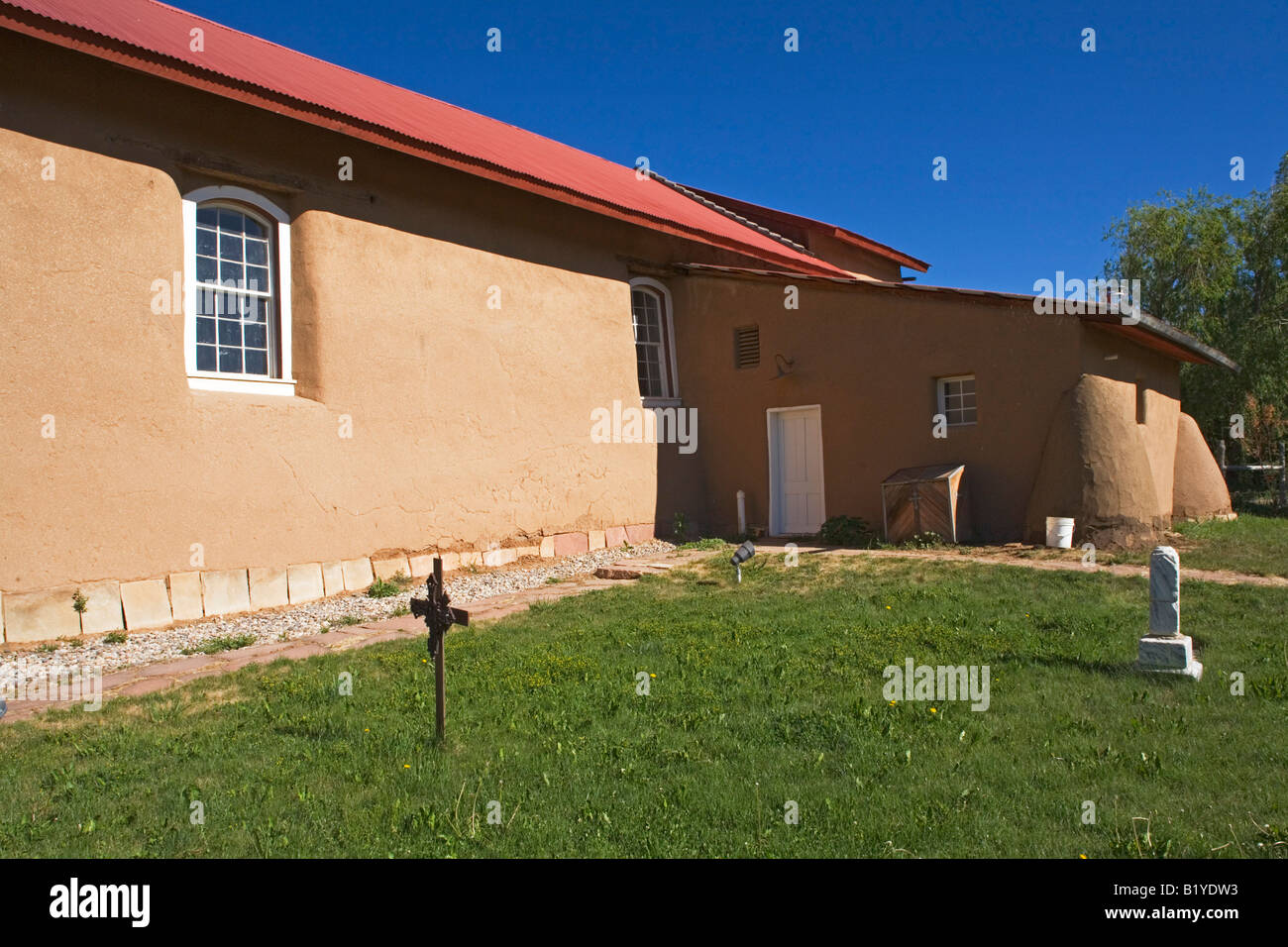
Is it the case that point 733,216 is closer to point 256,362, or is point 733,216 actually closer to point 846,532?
point 846,532

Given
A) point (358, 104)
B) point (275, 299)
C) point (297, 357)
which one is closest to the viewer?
point (275, 299)

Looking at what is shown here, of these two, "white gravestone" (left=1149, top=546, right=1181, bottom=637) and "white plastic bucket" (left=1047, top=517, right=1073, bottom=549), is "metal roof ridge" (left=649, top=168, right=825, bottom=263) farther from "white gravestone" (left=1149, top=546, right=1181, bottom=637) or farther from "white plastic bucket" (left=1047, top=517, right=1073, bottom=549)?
"white gravestone" (left=1149, top=546, right=1181, bottom=637)

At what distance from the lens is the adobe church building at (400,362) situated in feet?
28.0

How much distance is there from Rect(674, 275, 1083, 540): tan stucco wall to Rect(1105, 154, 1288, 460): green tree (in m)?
12.8

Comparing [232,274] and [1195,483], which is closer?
[232,274]

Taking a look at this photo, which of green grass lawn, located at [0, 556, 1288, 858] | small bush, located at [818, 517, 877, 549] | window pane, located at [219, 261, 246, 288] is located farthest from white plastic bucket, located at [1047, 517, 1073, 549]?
window pane, located at [219, 261, 246, 288]

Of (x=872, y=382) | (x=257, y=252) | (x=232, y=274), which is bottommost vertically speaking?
(x=872, y=382)

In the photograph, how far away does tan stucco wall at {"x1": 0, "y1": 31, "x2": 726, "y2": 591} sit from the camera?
330 inches

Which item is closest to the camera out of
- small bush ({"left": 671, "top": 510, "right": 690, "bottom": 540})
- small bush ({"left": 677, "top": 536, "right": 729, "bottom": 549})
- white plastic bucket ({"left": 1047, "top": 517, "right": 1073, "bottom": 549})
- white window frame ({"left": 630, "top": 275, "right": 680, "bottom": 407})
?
white plastic bucket ({"left": 1047, "top": 517, "right": 1073, "bottom": 549})

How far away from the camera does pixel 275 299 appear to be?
10367mm

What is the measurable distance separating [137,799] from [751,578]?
24.4 feet

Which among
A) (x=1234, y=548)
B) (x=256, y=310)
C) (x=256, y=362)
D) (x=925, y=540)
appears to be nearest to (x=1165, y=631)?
(x=925, y=540)

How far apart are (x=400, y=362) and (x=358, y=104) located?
340 cm
